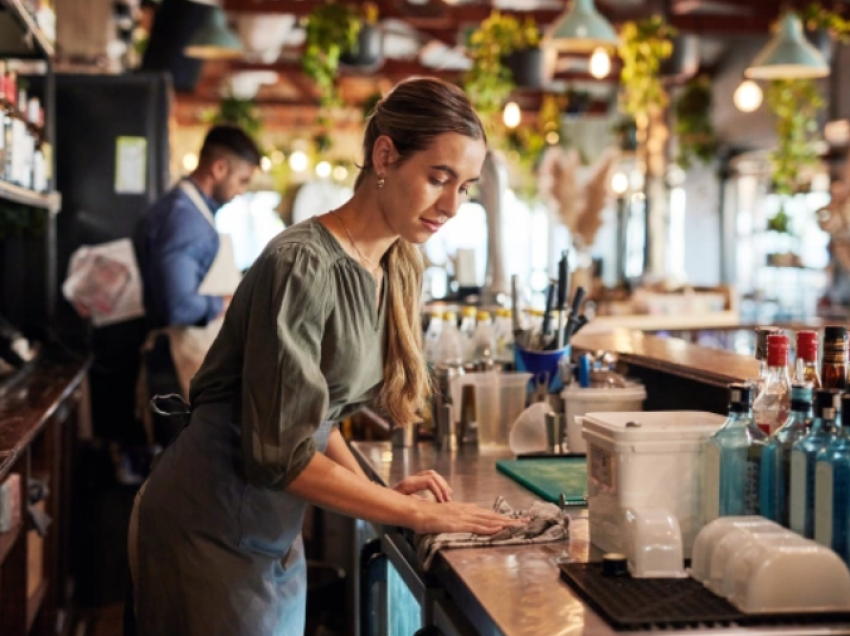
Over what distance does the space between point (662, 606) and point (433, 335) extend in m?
1.96

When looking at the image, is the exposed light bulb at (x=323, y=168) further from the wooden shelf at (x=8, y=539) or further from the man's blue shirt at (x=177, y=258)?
the wooden shelf at (x=8, y=539)

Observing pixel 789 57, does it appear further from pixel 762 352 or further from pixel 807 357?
pixel 807 357

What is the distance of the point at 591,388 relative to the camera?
2.73m

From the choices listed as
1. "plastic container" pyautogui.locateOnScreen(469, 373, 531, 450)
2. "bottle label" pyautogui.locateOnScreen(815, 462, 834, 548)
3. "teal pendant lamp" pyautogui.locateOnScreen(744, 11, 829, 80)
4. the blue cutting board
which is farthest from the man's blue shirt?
"teal pendant lamp" pyautogui.locateOnScreen(744, 11, 829, 80)

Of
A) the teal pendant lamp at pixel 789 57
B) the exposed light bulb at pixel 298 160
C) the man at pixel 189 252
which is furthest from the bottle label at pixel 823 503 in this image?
the exposed light bulb at pixel 298 160

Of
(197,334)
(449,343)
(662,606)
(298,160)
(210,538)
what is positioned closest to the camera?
(662,606)

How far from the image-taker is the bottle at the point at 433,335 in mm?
3285

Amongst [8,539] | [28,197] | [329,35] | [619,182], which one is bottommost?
[8,539]

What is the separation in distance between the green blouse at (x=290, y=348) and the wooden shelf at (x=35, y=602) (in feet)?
6.34

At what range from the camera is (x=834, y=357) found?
167 cm

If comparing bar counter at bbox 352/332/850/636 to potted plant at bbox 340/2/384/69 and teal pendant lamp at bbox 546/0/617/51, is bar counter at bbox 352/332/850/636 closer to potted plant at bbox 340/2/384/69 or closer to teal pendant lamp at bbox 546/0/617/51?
teal pendant lamp at bbox 546/0/617/51

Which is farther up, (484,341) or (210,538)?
(484,341)

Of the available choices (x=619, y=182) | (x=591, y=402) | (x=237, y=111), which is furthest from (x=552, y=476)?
(x=619, y=182)

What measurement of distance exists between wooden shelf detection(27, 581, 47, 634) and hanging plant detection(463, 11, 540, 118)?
5.96 m
